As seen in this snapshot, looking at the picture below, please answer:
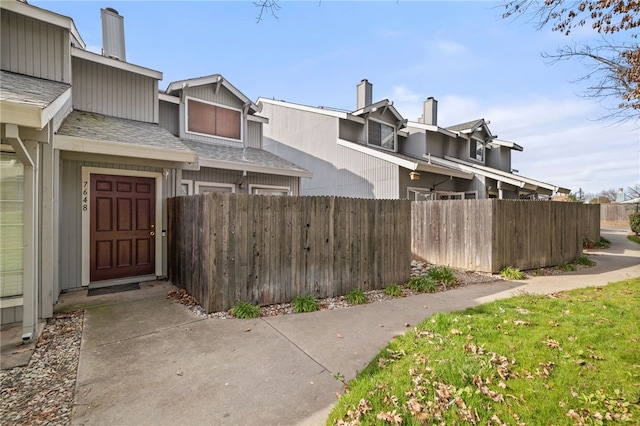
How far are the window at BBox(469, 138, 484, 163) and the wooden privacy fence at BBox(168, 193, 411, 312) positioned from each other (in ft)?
41.0

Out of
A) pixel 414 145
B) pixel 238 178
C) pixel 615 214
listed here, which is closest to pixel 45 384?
pixel 238 178

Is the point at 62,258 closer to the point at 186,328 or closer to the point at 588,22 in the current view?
the point at 186,328

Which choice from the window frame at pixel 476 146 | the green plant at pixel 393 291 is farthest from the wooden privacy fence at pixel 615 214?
the green plant at pixel 393 291

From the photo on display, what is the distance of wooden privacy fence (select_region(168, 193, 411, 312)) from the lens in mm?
Result: 4805

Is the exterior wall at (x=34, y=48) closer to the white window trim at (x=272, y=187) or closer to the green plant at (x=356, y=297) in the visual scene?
the white window trim at (x=272, y=187)

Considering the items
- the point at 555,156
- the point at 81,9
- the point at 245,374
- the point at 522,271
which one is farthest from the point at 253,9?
the point at 555,156

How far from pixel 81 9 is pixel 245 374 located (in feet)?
33.2

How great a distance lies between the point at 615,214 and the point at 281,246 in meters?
41.2

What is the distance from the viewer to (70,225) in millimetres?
5980

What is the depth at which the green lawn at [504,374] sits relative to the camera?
2.38 meters

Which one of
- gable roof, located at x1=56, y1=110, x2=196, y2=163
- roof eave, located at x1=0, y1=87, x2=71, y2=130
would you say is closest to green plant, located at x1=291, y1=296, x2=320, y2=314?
gable roof, located at x1=56, y1=110, x2=196, y2=163

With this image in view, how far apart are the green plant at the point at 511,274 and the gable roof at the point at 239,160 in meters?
6.87

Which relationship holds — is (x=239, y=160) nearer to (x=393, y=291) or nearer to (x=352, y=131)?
(x=393, y=291)

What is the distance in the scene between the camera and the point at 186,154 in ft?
21.0
